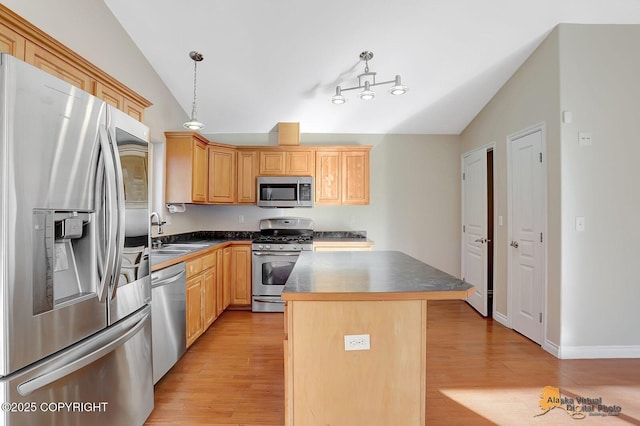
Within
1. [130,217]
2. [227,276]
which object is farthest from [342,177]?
[130,217]

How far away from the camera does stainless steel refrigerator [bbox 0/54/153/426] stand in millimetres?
1077

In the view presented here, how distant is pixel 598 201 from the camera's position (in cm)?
269

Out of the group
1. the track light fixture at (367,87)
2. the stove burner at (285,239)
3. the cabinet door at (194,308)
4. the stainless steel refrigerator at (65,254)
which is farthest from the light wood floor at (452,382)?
the track light fixture at (367,87)

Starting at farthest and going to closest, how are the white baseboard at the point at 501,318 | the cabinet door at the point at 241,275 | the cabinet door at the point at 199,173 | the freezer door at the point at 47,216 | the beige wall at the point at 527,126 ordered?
the cabinet door at the point at 241,275, the cabinet door at the point at 199,173, the white baseboard at the point at 501,318, the beige wall at the point at 527,126, the freezer door at the point at 47,216

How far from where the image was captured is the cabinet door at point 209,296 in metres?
3.18

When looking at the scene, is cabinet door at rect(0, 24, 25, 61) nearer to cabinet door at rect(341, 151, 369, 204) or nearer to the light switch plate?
cabinet door at rect(341, 151, 369, 204)

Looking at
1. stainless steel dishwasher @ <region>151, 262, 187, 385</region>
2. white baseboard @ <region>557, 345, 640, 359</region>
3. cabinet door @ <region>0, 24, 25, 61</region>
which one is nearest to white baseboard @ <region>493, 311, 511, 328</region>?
white baseboard @ <region>557, 345, 640, 359</region>

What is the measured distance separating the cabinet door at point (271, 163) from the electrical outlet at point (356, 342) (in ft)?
10.4

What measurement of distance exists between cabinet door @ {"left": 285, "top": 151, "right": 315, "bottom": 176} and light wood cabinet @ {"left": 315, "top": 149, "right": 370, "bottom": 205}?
0.32 ft

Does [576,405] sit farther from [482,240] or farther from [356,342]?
[482,240]

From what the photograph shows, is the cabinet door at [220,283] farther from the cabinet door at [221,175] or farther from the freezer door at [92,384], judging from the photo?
the freezer door at [92,384]

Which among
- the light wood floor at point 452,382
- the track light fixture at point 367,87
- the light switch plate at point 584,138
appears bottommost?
the light wood floor at point 452,382

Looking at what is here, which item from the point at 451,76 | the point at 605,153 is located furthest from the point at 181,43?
the point at 605,153

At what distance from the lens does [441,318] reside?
147 inches
